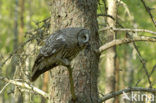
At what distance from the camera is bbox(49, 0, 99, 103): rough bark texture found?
316 cm

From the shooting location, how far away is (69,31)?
8.93 feet

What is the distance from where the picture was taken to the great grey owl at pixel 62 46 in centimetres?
264

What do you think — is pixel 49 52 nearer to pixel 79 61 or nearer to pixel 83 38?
pixel 83 38

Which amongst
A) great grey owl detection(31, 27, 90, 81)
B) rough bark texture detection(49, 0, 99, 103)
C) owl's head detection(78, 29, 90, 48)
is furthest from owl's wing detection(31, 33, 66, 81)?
rough bark texture detection(49, 0, 99, 103)

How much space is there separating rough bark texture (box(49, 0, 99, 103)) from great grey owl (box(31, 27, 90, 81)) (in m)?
0.50

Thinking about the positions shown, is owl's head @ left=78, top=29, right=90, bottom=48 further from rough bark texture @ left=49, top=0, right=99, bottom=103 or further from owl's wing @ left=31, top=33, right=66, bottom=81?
rough bark texture @ left=49, top=0, right=99, bottom=103

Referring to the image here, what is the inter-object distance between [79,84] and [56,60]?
61cm

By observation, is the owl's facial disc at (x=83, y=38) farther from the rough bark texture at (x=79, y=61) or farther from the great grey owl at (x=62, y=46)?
the rough bark texture at (x=79, y=61)

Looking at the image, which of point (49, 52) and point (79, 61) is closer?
point (49, 52)

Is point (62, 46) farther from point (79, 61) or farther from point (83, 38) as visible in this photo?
point (79, 61)

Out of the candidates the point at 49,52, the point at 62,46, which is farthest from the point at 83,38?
the point at 49,52

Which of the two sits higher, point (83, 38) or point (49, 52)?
point (83, 38)

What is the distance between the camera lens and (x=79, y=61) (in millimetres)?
3209

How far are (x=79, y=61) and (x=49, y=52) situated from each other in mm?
Answer: 625
